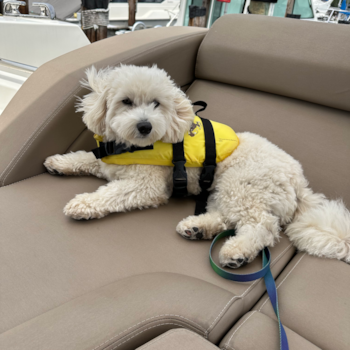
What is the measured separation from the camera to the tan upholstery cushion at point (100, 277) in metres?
0.85

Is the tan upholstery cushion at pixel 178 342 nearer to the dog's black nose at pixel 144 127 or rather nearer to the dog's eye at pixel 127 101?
the dog's black nose at pixel 144 127

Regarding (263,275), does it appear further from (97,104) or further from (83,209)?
(97,104)

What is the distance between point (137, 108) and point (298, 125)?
104 cm

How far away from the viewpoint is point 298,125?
1.86m

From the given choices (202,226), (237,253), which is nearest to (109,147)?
(202,226)

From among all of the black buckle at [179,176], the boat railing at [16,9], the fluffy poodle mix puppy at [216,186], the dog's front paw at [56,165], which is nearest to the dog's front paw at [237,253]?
the fluffy poodle mix puppy at [216,186]

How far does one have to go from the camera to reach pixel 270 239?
137cm

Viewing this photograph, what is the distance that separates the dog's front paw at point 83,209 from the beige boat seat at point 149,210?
5 cm

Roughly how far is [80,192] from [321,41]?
1617 mm

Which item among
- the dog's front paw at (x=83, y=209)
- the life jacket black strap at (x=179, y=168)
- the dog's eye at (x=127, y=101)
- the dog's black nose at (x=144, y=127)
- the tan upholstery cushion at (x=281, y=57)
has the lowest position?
the dog's front paw at (x=83, y=209)

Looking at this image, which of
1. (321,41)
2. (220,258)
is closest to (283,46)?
(321,41)

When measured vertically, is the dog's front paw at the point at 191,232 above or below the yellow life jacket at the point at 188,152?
below

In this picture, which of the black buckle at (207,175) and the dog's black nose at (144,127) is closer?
the dog's black nose at (144,127)

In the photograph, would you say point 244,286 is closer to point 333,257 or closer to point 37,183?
point 333,257
